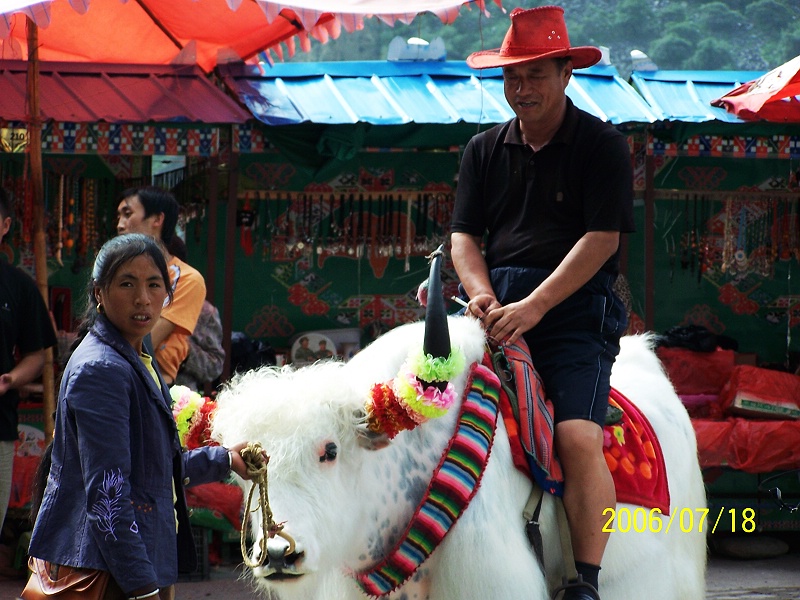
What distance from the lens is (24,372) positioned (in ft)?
15.4

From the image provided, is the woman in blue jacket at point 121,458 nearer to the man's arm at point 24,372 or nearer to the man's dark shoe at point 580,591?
the man's dark shoe at point 580,591

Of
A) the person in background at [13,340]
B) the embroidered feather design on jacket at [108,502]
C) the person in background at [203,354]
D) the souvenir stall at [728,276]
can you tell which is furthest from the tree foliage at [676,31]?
the embroidered feather design on jacket at [108,502]

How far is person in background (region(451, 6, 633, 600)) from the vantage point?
321 centimetres

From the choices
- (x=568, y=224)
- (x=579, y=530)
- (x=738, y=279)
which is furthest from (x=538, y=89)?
(x=738, y=279)

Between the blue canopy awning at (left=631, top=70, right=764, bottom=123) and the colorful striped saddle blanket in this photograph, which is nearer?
the colorful striped saddle blanket

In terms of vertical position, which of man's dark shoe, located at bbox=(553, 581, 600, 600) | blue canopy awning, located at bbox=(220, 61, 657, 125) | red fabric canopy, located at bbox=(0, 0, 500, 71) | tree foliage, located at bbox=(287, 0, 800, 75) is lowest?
man's dark shoe, located at bbox=(553, 581, 600, 600)

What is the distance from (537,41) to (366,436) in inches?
56.8

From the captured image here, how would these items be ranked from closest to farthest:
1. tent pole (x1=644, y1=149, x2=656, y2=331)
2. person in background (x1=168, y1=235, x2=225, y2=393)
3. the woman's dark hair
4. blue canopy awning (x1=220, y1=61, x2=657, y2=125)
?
the woman's dark hair
person in background (x1=168, y1=235, x2=225, y2=393)
blue canopy awning (x1=220, y1=61, x2=657, y2=125)
tent pole (x1=644, y1=149, x2=656, y2=331)

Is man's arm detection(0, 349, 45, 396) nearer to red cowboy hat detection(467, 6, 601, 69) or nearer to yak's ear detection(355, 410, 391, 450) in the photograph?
yak's ear detection(355, 410, 391, 450)

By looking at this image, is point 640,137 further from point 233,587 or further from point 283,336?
point 233,587

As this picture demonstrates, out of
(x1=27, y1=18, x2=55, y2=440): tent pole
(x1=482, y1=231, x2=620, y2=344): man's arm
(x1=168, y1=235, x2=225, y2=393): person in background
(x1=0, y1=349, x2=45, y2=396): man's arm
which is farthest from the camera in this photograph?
(x1=168, y1=235, x2=225, y2=393): person in background

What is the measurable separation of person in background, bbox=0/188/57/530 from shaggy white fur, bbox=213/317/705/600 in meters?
2.08

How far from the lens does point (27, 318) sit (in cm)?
475

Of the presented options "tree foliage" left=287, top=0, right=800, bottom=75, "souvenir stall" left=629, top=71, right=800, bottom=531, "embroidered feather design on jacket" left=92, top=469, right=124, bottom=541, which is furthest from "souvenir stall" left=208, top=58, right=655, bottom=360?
"tree foliage" left=287, top=0, right=800, bottom=75
